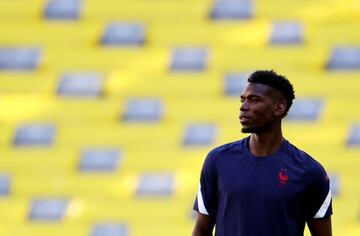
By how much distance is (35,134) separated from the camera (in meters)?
7.83

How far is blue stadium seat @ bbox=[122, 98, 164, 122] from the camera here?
7918 mm

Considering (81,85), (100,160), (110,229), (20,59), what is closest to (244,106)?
(110,229)

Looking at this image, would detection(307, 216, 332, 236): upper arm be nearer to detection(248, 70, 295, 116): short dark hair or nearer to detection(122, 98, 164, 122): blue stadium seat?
detection(248, 70, 295, 116): short dark hair

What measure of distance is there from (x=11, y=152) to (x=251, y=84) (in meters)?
4.82

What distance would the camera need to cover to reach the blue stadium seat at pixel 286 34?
27.6 ft

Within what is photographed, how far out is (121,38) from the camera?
845 cm

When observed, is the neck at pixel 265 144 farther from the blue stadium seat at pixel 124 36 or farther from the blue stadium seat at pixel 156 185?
the blue stadium seat at pixel 124 36

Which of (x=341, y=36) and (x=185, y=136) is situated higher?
(x=341, y=36)

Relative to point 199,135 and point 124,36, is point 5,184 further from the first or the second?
point 124,36

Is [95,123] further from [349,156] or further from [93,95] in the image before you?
[349,156]

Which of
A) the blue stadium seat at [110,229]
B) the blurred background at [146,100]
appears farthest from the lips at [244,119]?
the blue stadium seat at [110,229]

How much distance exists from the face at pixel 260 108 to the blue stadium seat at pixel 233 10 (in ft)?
17.6

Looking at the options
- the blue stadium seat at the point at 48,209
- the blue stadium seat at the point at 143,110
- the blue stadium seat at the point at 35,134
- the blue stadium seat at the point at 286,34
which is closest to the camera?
the blue stadium seat at the point at 48,209

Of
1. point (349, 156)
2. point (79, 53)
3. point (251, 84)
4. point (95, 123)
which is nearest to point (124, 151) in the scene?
point (95, 123)
